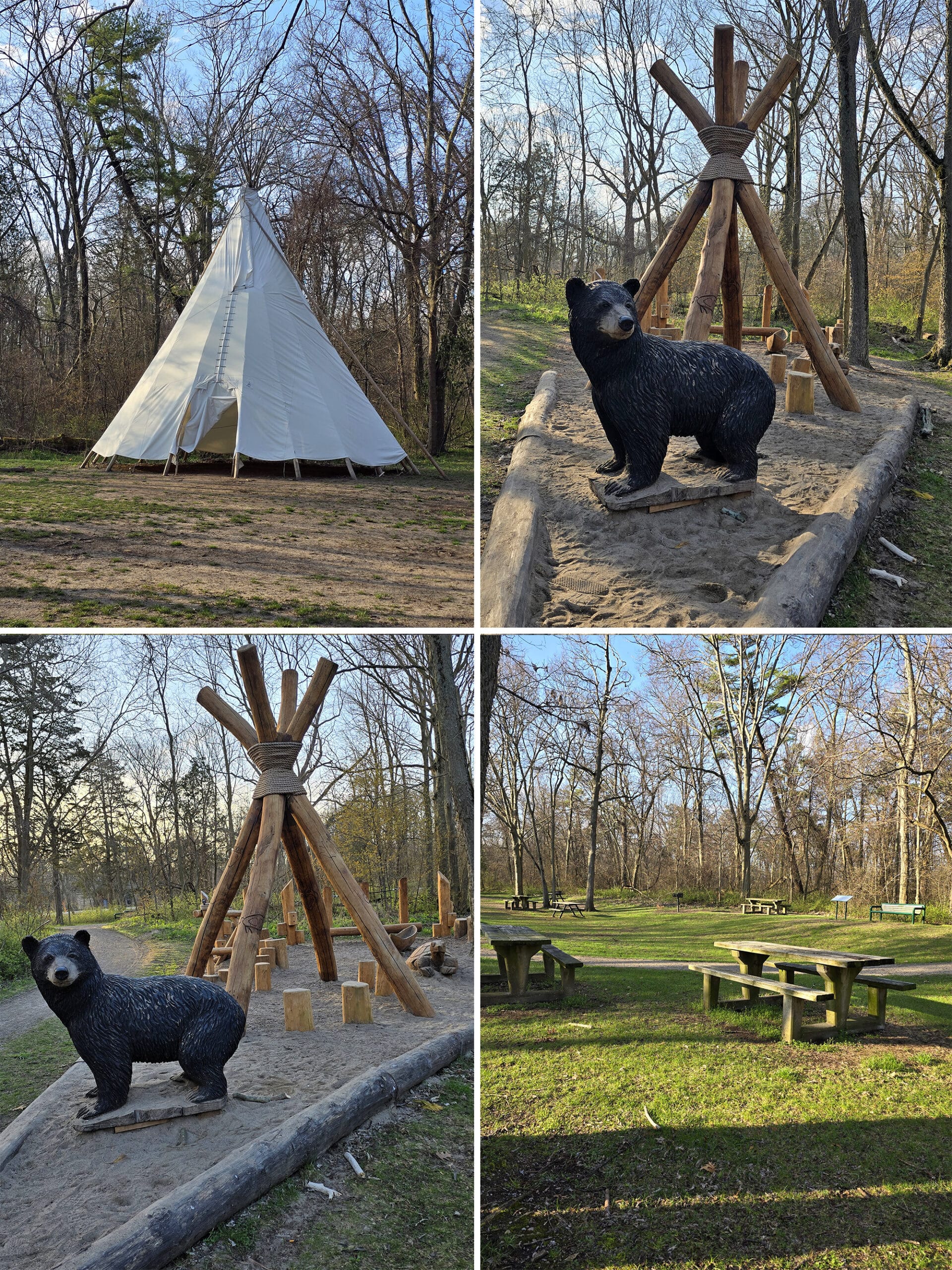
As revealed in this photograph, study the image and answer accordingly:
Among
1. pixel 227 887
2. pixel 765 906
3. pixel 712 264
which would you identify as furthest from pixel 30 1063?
pixel 712 264

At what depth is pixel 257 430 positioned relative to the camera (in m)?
11.4

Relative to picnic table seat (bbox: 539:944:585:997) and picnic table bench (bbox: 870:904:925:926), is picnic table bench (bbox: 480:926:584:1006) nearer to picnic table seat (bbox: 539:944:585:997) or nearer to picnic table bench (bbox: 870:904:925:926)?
picnic table seat (bbox: 539:944:585:997)

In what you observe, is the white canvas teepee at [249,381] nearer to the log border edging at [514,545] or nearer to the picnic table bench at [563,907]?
the log border edging at [514,545]

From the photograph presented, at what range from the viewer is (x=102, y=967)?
7758 mm

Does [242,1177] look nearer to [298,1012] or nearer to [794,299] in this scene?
[298,1012]

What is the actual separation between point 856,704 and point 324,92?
473 inches

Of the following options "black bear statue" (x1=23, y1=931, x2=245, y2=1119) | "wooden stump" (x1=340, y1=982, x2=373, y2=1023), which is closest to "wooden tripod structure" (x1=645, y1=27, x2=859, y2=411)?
"wooden stump" (x1=340, y1=982, x2=373, y2=1023)

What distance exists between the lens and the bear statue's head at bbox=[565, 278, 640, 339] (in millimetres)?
4664

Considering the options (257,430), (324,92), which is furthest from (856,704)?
(324,92)

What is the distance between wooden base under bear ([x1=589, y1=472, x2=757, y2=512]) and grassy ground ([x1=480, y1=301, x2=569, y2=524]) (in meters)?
0.89

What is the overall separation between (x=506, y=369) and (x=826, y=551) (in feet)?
20.3

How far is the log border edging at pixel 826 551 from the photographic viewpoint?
4320mm

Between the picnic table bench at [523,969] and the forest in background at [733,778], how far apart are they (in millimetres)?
348

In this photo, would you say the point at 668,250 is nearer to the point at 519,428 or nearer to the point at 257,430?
the point at 519,428
